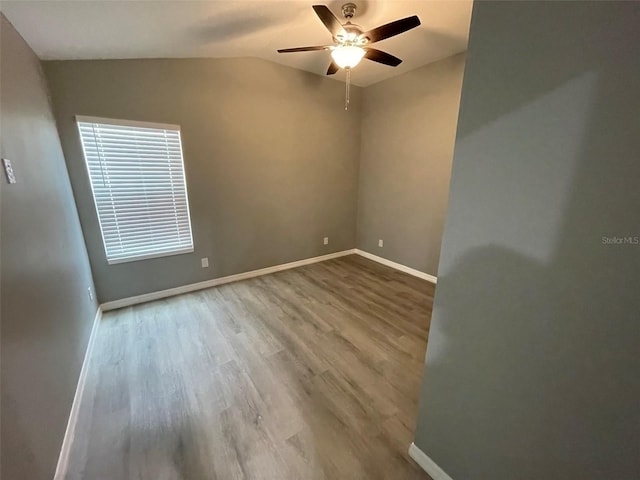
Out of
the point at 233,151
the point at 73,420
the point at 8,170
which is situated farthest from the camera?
the point at 233,151

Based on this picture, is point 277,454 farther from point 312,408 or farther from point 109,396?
point 109,396

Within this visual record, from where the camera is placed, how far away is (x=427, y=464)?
1319 millimetres

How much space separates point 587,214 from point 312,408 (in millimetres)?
1699

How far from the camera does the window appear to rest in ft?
8.27

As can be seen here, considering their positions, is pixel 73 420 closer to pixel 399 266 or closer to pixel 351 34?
pixel 351 34

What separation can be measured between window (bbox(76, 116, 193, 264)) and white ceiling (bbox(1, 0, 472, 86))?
66cm

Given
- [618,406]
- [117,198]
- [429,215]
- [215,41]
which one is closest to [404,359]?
[618,406]

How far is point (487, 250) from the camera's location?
95 centimetres

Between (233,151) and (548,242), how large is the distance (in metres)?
3.22

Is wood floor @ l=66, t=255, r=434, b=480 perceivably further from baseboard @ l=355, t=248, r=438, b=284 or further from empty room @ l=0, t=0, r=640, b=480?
baseboard @ l=355, t=248, r=438, b=284

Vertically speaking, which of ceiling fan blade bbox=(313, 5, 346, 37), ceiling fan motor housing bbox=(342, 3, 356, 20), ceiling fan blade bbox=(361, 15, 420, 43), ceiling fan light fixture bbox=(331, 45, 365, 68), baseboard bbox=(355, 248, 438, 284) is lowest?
baseboard bbox=(355, 248, 438, 284)

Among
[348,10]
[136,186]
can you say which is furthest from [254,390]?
[348,10]

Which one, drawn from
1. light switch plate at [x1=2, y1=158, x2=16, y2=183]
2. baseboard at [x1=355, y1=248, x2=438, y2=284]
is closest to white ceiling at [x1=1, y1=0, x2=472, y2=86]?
light switch plate at [x1=2, y1=158, x2=16, y2=183]

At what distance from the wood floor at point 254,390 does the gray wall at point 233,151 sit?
2.26 ft
